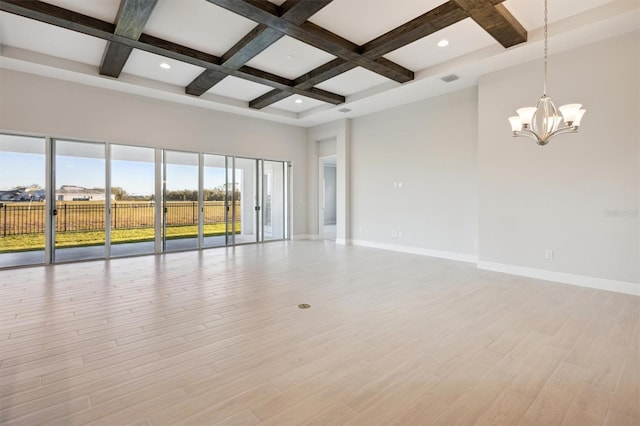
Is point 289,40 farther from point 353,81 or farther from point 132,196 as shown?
point 132,196

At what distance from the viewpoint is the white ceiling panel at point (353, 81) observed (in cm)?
589

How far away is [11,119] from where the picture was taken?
17.5ft

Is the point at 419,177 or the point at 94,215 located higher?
the point at 419,177

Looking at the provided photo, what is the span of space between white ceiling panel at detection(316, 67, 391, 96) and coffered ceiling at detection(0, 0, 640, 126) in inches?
1.5

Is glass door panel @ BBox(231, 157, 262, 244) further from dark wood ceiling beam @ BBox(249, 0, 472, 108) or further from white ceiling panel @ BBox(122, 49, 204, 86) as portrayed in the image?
dark wood ceiling beam @ BBox(249, 0, 472, 108)

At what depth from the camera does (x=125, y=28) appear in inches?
161

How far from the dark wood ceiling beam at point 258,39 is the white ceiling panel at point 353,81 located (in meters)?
1.92

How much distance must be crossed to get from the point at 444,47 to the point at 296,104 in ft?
12.9

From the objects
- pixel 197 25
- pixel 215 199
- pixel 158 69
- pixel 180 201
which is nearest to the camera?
pixel 197 25

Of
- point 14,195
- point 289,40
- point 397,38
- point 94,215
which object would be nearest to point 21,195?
point 14,195

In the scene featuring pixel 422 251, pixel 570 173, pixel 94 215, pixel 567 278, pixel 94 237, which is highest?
pixel 570 173

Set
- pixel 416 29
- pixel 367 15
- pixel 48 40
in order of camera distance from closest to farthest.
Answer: pixel 367 15
pixel 416 29
pixel 48 40

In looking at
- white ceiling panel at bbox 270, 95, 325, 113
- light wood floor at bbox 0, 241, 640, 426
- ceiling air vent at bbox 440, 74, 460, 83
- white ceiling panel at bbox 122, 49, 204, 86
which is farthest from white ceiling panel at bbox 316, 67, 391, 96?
light wood floor at bbox 0, 241, 640, 426

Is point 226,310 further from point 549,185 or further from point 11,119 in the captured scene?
point 11,119
